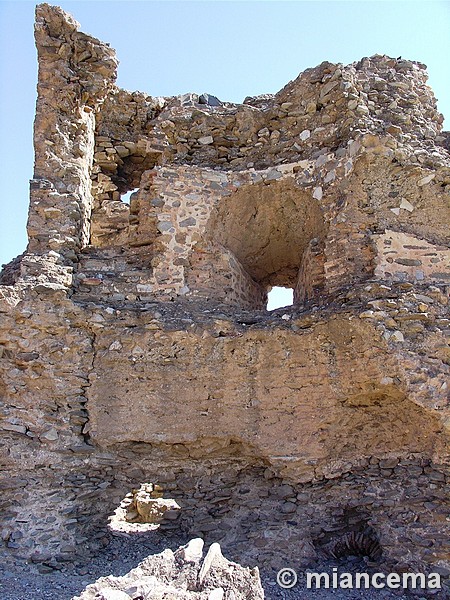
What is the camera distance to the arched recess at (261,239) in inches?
308

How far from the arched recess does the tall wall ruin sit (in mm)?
30

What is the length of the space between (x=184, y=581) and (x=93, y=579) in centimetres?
182

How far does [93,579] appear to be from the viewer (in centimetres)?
559

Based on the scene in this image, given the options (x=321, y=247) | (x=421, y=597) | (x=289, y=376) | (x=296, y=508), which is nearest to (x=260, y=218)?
(x=321, y=247)

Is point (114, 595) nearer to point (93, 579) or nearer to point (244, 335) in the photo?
point (93, 579)

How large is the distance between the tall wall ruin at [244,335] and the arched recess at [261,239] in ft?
0.10

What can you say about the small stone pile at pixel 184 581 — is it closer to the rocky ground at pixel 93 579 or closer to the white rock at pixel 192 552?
the white rock at pixel 192 552

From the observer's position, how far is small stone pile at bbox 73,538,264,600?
3979 mm

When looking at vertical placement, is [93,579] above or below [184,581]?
below

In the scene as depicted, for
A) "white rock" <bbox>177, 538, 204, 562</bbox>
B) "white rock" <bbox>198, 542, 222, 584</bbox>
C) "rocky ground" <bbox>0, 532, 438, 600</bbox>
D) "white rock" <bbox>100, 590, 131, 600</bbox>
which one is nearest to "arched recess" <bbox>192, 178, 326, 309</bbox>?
"rocky ground" <bbox>0, 532, 438, 600</bbox>

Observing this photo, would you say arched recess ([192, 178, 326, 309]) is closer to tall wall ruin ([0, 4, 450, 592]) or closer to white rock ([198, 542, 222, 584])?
tall wall ruin ([0, 4, 450, 592])

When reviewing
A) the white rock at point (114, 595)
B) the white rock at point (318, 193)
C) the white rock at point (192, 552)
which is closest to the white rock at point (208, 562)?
the white rock at point (192, 552)

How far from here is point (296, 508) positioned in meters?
6.53

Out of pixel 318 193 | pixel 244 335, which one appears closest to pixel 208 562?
pixel 244 335
